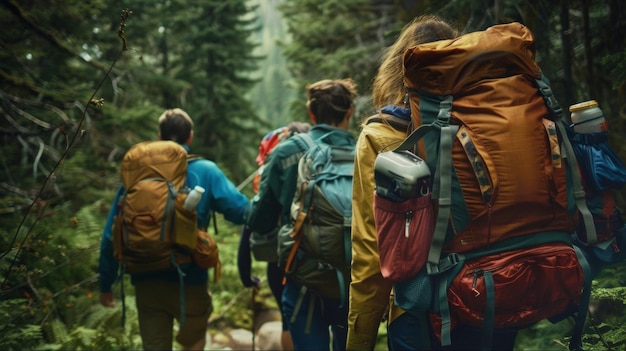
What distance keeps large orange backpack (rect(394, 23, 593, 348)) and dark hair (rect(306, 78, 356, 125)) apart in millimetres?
1601

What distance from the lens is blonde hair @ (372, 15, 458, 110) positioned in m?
2.58

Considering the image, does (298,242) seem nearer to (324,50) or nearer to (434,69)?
(434,69)

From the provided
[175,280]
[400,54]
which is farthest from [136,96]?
[400,54]

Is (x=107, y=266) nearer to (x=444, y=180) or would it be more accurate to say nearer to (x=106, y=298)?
(x=106, y=298)

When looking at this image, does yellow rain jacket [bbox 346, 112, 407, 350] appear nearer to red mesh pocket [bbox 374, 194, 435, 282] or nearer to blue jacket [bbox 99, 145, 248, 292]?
red mesh pocket [bbox 374, 194, 435, 282]

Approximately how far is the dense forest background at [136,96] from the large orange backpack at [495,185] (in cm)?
82

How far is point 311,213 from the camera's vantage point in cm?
316

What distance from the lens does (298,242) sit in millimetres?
3281

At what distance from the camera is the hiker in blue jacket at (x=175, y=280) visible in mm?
4379

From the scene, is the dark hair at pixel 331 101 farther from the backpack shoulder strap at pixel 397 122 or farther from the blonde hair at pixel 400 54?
the backpack shoulder strap at pixel 397 122

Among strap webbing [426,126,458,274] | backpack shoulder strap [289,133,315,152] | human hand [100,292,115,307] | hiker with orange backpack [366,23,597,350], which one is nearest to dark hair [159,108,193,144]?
backpack shoulder strap [289,133,315,152]

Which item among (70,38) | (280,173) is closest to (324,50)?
(70,38)

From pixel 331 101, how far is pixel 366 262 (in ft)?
5.48

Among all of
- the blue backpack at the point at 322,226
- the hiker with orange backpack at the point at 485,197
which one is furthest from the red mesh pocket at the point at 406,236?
the blue backpack at the point at 322,226
